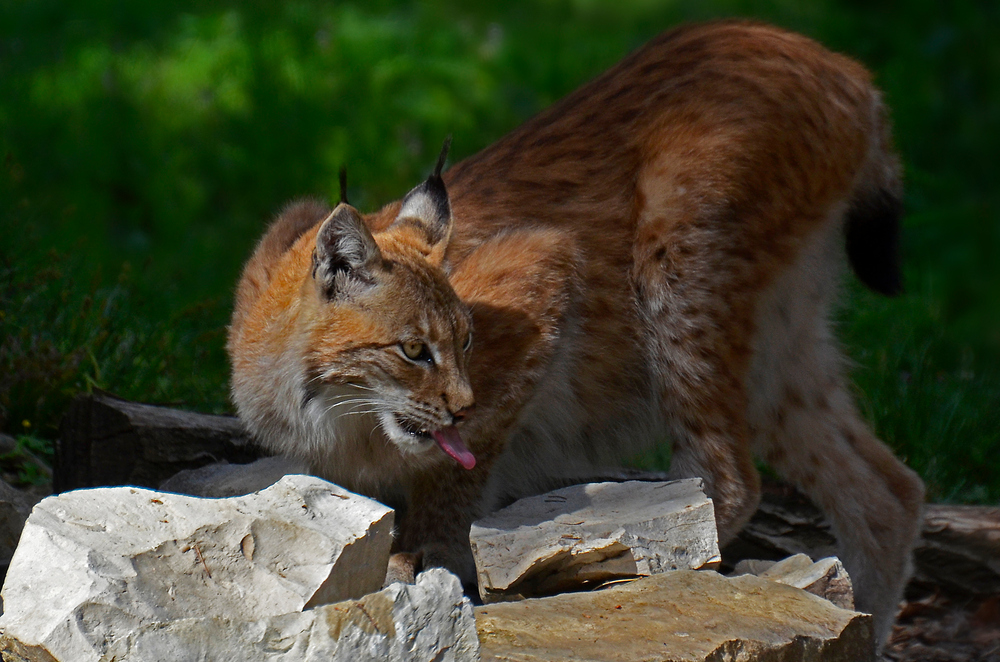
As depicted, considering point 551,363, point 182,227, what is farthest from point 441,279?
point 182,227

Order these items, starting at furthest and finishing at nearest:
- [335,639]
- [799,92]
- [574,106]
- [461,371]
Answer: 1. [574,106]
2. [799,92]
3. [461,371]
4. [335,639]

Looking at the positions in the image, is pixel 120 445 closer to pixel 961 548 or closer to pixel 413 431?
pixel 413 431

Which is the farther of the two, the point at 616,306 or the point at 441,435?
the point at 616,306

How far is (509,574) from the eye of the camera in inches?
114

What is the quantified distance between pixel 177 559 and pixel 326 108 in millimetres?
5498

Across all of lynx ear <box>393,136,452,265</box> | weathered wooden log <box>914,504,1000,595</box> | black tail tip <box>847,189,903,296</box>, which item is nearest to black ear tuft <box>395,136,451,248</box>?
lynx ear <box>393,136,452,265</box>

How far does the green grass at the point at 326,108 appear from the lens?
635cm

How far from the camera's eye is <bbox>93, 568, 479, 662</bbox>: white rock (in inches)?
86.2

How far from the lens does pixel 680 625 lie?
8.38ft

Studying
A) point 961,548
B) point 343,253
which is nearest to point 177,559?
point 343,253

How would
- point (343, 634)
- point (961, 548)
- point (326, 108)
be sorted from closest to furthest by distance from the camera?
1. point (343, 634)
2. point (961, 548)
3. point (326, 108)

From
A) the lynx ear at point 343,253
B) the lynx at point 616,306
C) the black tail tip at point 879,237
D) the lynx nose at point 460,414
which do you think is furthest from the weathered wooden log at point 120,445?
the black tail tip at point 879,237

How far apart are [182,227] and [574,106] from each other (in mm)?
3753

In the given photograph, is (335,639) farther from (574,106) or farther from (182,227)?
(182,227)
